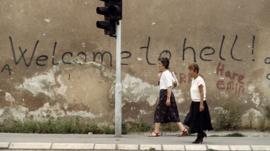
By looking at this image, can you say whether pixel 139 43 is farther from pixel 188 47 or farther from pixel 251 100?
pixel 251 100

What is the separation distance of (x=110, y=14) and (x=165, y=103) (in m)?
2.14

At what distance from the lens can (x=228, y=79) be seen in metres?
13.6

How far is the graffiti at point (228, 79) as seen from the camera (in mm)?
13555

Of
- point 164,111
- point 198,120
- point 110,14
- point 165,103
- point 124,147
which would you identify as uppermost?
point 110,14

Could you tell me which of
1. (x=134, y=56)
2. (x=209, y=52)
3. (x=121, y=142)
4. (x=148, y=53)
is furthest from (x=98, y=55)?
(x=121, y=142)

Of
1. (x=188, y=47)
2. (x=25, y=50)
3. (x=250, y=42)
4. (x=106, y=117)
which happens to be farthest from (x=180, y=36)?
(x=25, y=50)

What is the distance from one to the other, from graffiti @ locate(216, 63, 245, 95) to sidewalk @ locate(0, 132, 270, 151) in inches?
51.2

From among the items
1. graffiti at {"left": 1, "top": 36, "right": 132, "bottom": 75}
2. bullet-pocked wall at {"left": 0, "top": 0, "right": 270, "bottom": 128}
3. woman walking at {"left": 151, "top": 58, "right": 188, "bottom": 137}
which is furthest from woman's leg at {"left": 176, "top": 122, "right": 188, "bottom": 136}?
graffiti at {"left": 1, "top": 36, "right": 132, "bottom": 75}

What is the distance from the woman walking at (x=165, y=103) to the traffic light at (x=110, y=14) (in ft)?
4.43

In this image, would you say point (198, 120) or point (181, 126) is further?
point (181, 126)

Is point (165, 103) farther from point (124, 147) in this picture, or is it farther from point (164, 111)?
point (124, 147)

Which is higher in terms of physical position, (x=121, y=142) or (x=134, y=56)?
(x=134, y=56)

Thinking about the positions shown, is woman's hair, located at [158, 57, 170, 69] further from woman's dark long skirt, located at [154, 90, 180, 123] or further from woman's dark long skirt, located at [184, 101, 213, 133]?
woman's dark long skirt, located at [184, 101, 213, 133]

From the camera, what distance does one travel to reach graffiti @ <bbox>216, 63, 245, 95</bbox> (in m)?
13.6
